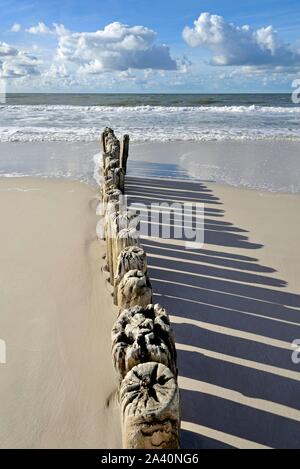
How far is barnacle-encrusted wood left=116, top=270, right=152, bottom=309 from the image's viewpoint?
10.8 feet

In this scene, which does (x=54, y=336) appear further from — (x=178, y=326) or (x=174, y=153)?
(x=174, y=153)

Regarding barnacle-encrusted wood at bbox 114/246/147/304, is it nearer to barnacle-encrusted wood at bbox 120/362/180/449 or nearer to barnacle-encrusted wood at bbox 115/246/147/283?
barnacle-encrusted wood at bbox 115/246/147/283

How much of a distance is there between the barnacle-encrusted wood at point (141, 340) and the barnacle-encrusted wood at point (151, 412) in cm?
25

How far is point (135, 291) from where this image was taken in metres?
3.29

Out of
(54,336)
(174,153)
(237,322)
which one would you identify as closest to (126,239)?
(54,336)

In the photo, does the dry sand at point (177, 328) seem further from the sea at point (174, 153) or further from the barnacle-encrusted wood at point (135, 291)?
the sea at point (174, 153)

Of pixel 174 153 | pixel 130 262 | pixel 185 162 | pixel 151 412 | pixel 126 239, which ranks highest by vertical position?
pixel 174 153

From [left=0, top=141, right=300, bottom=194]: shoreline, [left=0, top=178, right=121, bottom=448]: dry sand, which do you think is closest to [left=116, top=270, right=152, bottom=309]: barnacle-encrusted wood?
[left=0, top=178, right=121, bottom=448]: dry sand

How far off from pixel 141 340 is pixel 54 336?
1.60 m

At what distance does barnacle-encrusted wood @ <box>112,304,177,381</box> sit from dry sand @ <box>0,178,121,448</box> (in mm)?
649

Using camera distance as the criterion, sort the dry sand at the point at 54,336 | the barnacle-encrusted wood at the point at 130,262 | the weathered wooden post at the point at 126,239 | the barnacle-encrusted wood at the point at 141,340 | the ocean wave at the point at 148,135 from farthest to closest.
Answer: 1. the ocean wave at the point at 148,135
2. the weathered wooden post at the point at 126,239
3. the barnacle-encrusted wood at the point at 130,262
4. the dry sand at the point at 54,336
5. the barnacle-encrusted wood at the point at 141,340

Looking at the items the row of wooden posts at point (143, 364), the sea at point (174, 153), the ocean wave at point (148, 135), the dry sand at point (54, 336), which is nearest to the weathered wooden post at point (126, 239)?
the row of wooden posts at point (143, 364)

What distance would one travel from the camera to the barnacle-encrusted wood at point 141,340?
8.20ft
